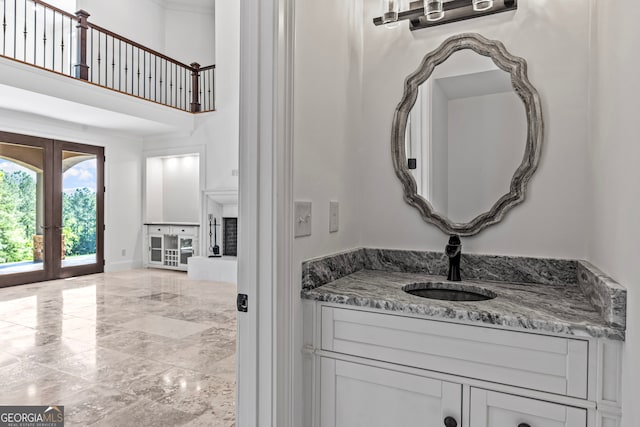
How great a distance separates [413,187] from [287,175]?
2.67ft

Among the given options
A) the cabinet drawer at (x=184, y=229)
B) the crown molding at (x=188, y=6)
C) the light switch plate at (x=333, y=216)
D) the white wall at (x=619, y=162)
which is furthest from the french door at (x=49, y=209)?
the white wall at (x=619, y=162)

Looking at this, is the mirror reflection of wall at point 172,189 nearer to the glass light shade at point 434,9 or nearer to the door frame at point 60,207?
the door frame at point 60,207

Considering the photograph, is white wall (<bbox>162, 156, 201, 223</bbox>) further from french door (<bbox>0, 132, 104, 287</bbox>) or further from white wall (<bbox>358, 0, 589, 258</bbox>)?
white wall (<bbox>358, 0, 589, 258</bbox>)

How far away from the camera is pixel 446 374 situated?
47.9 inches

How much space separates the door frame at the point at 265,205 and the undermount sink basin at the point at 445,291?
60cm

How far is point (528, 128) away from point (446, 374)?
1128mm

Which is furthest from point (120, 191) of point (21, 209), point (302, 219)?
point (302, 219)

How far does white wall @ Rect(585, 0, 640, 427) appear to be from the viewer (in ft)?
3.05

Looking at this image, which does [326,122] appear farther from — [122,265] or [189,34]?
[189,34]

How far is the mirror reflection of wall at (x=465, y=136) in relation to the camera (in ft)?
5.58

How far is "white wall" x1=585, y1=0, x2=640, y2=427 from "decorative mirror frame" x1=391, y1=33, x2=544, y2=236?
0.72ft

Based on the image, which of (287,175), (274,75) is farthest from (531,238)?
(274,75)

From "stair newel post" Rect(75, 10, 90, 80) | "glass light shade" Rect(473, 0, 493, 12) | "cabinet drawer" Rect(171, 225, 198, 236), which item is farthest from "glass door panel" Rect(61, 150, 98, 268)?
"glass light shade" Rect(473, 0, 493, 12)

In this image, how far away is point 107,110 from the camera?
18.0ft
